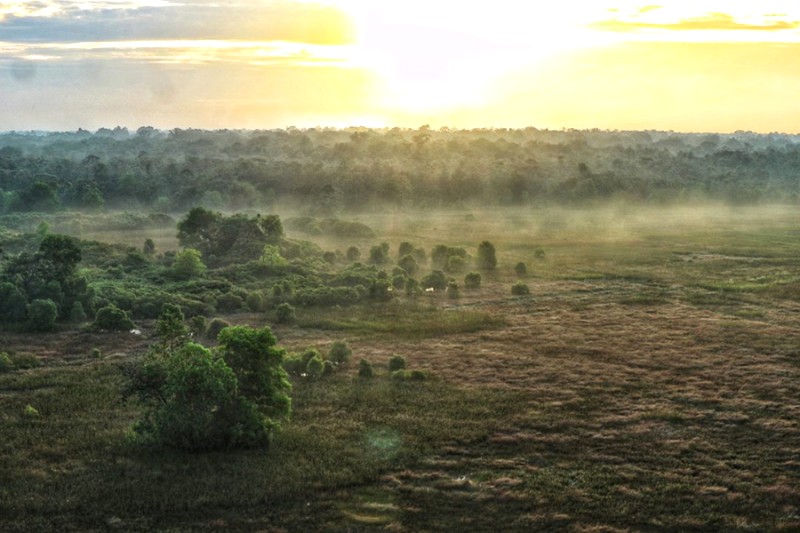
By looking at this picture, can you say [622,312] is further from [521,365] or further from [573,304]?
[521,365]

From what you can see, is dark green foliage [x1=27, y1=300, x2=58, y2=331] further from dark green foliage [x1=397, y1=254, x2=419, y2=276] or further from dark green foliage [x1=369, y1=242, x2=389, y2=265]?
dark green foliage [x1=369, y1=242, x2=389, y2=265]

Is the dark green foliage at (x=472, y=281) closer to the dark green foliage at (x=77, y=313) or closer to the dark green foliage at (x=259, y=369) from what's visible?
the dark green foliage at (x=77, y=313)

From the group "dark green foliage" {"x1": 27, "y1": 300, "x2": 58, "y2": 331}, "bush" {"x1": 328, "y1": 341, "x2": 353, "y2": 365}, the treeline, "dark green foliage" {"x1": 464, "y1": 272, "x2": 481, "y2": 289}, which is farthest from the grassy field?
the treeline

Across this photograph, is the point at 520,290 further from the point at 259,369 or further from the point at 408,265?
the point at 259,369

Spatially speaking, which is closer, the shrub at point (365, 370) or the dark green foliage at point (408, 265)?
the shrub at point (365, 370)

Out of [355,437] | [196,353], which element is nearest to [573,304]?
[355,437]

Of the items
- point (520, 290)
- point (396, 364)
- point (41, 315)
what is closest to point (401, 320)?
point (396, 364)

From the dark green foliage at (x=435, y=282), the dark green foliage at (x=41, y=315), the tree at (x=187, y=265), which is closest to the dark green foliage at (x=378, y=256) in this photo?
the dark green foliage at (x=435, y=282)
